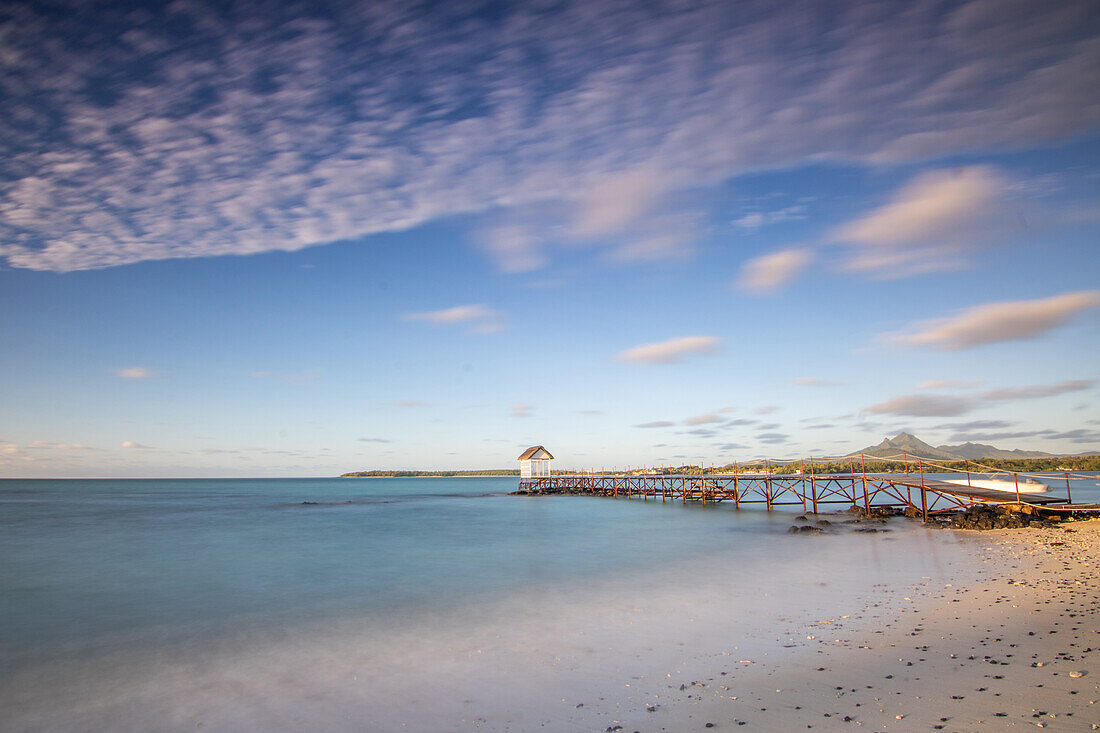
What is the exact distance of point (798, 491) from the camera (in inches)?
2418

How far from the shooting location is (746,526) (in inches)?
1123

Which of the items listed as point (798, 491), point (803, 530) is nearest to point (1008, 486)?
point (803, 530)

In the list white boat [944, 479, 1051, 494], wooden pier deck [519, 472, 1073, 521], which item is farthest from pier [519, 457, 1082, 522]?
white boat [944, 479, 1051, 494]

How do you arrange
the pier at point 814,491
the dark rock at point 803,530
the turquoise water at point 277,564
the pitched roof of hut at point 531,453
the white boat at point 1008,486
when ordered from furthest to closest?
the pitched roof of hut at point 531,453, the white boat at point 1008,486, the pier at point 814,491, the dark rock at point 803,530, the turquoise water at point 277,564

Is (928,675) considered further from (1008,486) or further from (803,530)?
(1008,486)

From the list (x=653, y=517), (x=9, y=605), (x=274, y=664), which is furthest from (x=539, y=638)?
(x=653, y=517)

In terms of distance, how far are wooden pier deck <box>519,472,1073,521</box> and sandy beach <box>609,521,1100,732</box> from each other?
1932cm

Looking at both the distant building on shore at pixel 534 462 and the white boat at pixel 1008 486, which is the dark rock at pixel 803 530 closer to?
the white boat at pixel 1008 486

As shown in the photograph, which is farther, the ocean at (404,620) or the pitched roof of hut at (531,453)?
the pitched roof of hut at (531,453)

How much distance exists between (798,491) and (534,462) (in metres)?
29.6

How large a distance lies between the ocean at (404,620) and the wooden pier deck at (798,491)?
561 centimetres

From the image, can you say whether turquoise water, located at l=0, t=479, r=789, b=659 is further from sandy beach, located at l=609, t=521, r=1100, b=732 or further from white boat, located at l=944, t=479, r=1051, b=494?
white boat, located at l=944, t=479, r=1051, b=494

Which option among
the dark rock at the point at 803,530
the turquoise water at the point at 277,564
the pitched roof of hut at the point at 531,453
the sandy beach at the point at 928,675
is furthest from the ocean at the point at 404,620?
the pitched roof of hut at the point at 531,453

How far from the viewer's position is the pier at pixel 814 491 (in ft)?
89.3
